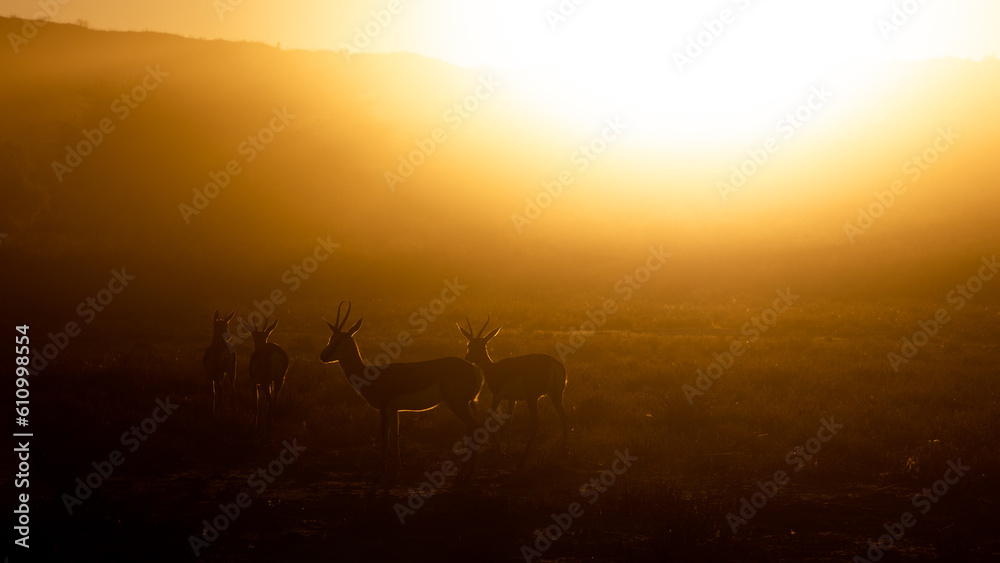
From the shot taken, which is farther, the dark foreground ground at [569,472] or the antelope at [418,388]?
the antelope at [418,388]

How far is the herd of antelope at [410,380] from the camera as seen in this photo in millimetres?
11242

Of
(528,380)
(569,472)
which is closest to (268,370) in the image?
(528,380)


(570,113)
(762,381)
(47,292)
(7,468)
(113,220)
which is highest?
(570,113)

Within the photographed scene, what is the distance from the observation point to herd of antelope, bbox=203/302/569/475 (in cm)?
1124

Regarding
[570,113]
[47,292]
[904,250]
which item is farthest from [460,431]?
[570,113]

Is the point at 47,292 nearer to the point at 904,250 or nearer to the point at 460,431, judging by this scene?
the point at 460,431

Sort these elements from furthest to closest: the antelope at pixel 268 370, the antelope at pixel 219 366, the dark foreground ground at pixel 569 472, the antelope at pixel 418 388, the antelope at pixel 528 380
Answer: the antelope at pixel 219 366, the antelope at pixel 268 370, the antelope at pixel 528 380, the antelope at pixel 418 388, the dark foreground ground at pixel 569 472

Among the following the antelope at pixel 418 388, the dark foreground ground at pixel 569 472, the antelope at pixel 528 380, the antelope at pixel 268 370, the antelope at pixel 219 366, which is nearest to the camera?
the dark foreground ground at pixel 569 472

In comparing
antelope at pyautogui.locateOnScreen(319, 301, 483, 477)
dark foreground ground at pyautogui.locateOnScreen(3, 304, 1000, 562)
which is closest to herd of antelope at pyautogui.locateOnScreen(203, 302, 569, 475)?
antelope at pyautogui.locateOnScreen(319, 301, 483, 477)

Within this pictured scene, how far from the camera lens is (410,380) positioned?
444 inches

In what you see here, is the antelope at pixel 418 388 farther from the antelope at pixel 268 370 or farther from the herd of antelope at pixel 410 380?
the antelope at pixel 268 370

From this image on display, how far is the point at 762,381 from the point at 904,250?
21.6 m

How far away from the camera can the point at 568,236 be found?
42531 mm

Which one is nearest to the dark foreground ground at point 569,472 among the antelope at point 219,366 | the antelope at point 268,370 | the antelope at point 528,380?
the antelope at point 219,366
